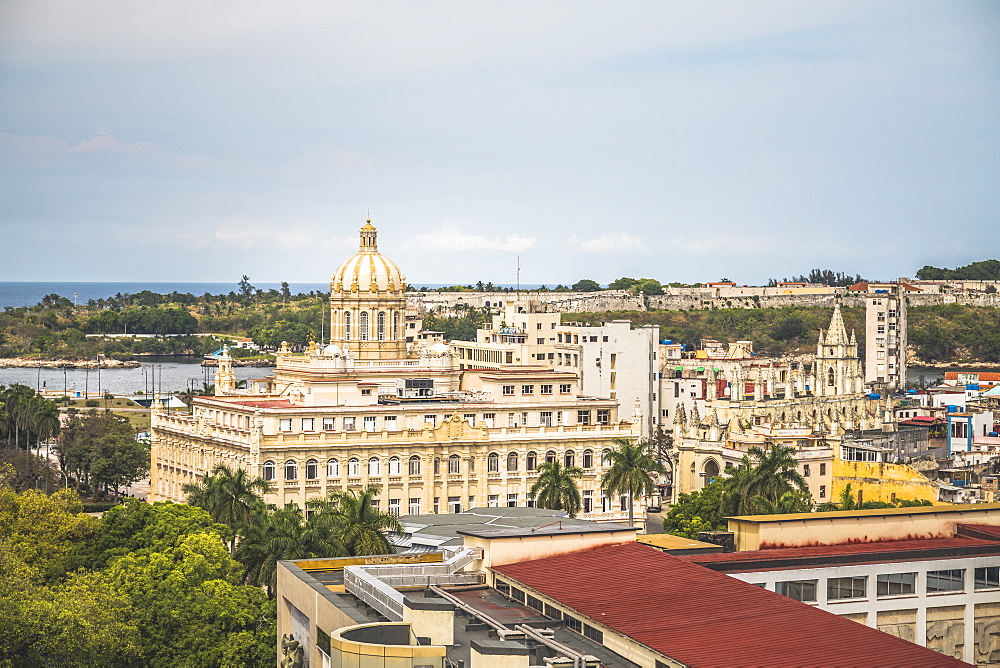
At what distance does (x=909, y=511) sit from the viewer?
5256 cm

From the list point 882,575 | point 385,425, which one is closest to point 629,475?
point 385,425

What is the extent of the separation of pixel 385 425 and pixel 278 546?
28.9 meters

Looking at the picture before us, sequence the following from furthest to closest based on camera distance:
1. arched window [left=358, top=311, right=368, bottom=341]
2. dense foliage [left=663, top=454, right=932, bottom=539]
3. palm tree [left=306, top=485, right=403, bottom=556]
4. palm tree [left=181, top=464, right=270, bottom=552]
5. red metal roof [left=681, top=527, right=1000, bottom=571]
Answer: arched window [left=358, top=311, right=368, bottom=341] < dense foliage [left=663, top=454, right=932, bottom=539] < palm tree [left=181, top=464, right=270, bottom=552] < palm tree [left=306, top=485, right=403, bottom=556] < red metal roof [left=681, top=527, right=1000, bottom=571]

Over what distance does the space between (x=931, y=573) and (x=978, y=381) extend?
13258 centimetres

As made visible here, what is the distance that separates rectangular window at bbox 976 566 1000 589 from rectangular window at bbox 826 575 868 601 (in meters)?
4.16

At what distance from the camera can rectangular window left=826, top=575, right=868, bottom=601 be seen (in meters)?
45.9

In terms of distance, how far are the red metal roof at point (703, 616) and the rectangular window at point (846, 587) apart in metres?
4.47

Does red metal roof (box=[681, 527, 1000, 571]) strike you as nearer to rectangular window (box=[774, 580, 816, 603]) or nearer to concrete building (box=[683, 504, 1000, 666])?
concrete building (box=[683, 504, 1000, 666])

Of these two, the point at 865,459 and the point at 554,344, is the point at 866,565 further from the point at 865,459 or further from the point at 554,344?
the point at 554,344

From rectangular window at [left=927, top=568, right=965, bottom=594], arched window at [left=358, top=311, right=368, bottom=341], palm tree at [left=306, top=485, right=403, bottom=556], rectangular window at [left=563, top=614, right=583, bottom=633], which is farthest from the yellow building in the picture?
rectangular window at [left=563, top=614, right=583, bottom=633]

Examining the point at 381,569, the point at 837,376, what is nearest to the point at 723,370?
the point at 837,376

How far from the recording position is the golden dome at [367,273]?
10406cm

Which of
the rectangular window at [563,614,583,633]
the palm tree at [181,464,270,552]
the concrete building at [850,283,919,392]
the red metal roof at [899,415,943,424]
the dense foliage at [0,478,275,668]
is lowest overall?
the dense foliage at [0,478,275,668]

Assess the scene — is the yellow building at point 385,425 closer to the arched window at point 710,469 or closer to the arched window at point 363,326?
the arched window at point 363,326
